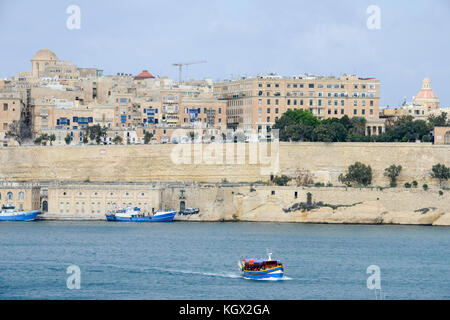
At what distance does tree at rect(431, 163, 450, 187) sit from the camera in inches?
3140

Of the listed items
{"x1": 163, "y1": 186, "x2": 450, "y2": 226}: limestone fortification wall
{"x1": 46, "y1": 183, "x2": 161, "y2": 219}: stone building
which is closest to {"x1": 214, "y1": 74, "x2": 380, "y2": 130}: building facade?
{"x1": 163, "y1": 186, "x2": 450, "y2": 226}: limestone fortification wall

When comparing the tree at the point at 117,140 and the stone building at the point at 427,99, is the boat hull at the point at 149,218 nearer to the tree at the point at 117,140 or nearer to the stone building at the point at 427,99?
the tree at the point at 117,140

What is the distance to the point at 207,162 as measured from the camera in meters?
82.9

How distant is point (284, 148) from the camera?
272ft

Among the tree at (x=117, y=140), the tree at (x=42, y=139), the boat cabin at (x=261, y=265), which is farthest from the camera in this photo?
the tree at (x=42, y=139)

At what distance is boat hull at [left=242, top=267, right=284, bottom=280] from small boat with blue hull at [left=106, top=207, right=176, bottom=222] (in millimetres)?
24469

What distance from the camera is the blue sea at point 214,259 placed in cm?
4662

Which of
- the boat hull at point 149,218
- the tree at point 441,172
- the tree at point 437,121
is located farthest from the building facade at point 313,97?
the boat hull at point 149,218

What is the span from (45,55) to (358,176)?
46526 mm

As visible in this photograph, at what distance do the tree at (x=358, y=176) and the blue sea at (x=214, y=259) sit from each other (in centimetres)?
913
